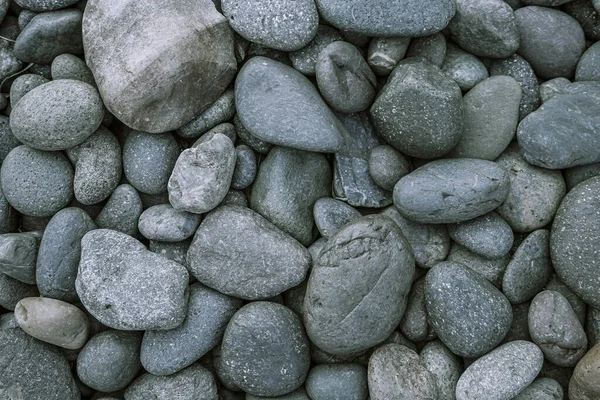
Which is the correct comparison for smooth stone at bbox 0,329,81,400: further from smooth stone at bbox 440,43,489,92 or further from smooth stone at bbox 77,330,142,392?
smooth stone at bbox 440,43,489,92

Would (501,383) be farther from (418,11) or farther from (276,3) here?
(276,3)

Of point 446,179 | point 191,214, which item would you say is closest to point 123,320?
point 191,214

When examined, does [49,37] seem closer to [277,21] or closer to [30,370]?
[277,21]

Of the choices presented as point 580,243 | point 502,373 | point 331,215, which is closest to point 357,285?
point 331,215

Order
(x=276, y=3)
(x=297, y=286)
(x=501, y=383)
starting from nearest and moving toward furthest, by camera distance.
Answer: (x=501, y=383) < (x=276, y=3) < (x=297, y=286)

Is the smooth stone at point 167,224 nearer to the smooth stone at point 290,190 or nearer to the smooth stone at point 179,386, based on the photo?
the smooth stone at point 290,190

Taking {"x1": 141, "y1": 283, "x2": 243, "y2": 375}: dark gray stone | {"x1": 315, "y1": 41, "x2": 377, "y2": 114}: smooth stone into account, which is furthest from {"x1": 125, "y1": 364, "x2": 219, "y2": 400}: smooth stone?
{"x1": 315, "y1": 41, "x2": 377, "y2": 114}: smooth stone
